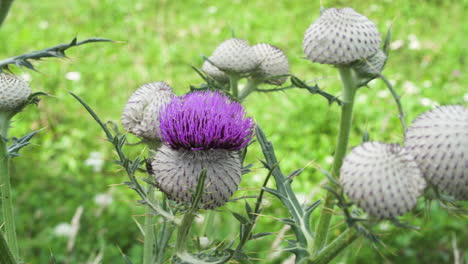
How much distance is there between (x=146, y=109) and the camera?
183 cm


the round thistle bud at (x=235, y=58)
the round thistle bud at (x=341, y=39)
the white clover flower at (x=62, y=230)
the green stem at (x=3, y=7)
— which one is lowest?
the white clover flower at (x=62, y=230)

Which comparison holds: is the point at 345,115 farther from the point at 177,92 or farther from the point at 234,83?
the point at 177,92

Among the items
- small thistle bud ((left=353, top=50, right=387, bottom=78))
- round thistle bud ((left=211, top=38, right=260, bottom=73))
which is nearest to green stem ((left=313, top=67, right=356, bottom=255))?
small thistle bud ((left=353, top=50, right=387, bottom=78))

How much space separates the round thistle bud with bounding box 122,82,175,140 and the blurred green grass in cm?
35

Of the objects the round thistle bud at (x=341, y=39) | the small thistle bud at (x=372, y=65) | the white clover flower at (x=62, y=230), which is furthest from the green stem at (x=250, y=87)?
the white clover flower at (x=62, y=230)

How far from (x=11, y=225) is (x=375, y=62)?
4.97 feet

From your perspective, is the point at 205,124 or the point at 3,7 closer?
the point at 3,7

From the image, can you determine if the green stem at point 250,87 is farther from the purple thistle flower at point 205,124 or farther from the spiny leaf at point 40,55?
the spiny leaf at point 40,55

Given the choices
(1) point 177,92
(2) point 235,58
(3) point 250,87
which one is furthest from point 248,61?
(1) point 177,92

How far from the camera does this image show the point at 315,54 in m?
1.92

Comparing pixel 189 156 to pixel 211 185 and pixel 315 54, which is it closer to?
pixel 211 185

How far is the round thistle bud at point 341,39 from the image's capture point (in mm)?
1856

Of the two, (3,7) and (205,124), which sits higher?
(3,7)

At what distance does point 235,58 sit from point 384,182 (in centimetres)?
100
